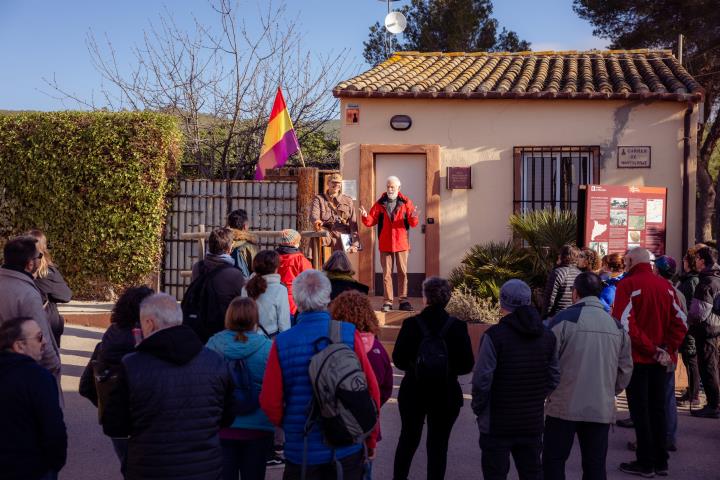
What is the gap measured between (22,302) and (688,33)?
21.3 meters

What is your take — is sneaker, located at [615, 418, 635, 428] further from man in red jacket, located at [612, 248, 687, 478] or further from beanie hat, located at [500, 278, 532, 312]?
beanie hat, located at [500, 278, 532, 312]

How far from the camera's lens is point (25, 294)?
5.55 meters

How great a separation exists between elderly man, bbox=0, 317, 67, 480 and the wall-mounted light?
10193 millimetres

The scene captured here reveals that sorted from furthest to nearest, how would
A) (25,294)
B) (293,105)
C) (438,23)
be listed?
(438,23)
(293,105)
(25,294)

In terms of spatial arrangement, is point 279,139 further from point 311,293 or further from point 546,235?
point 311,293

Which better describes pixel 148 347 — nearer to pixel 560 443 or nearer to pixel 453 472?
pixel 560 443

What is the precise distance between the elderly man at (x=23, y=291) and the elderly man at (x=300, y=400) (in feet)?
6.14

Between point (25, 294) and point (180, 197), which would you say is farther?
point (180, 197)

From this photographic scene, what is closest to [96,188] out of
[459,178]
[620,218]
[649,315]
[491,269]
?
[459,178]

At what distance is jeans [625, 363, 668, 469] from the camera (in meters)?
6.66

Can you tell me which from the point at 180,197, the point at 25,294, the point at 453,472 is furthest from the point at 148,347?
the point at 180,197

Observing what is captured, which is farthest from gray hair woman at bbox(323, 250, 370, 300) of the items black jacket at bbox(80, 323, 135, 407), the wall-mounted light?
the wall-mounted light

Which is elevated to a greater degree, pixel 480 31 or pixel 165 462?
pixel 480 31

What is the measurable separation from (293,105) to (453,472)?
45.7 ft
